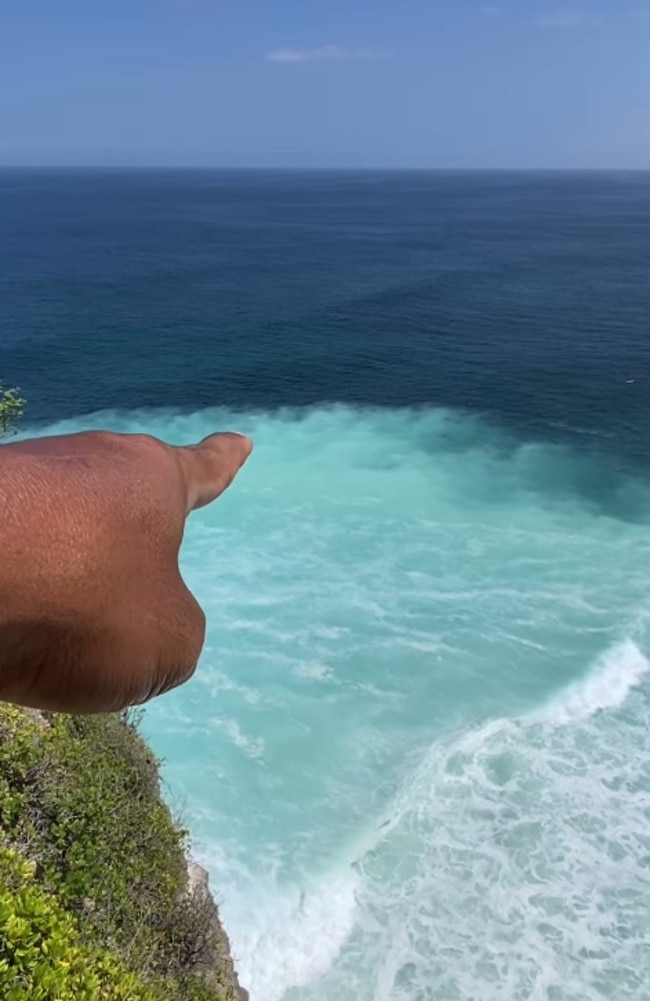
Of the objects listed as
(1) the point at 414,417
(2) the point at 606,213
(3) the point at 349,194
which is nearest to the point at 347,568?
(1) the point at 414,417

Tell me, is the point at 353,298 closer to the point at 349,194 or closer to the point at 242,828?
the point at 242,828

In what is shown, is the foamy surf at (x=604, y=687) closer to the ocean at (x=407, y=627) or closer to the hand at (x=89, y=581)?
the ocean at (x=407, y=627)

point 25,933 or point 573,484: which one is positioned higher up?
point 25,933

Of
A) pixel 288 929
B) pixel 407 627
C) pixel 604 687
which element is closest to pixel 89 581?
pixel 288 929

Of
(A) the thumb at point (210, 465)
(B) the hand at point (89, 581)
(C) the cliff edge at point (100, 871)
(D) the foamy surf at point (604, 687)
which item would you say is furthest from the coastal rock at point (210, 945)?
(D) the foamy surf at point (604, 687)

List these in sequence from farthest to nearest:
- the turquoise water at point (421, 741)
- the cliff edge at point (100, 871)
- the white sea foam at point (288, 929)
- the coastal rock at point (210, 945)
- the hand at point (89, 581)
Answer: the turquoise water at point (421, 741), the white sea foam at point (288, 929), the coastal rock at point (210, 945), the cliff edge at point (100, 871), the hand at point (89, 581)

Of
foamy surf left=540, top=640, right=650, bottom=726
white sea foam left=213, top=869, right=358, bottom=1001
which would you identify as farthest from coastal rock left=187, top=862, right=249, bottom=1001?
foamy surf left=540, top=640, right=650, bottom=726
